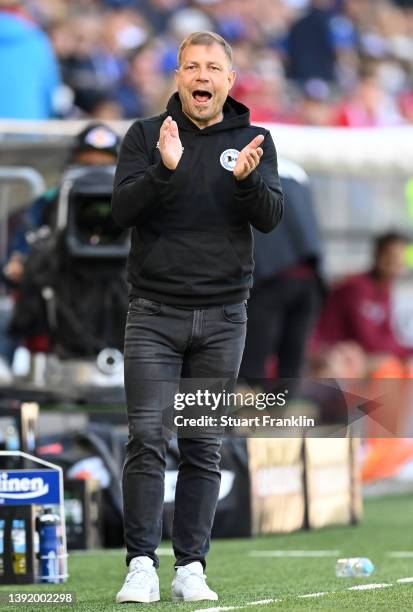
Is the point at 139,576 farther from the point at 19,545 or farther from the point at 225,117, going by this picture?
the point at 225,117

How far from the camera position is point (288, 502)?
27.9ft

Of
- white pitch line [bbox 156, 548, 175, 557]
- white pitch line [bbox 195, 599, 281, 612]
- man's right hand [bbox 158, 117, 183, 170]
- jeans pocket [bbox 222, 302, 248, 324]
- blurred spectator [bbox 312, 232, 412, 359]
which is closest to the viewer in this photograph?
white pitch line [bbox 195, 599, 281, 612]

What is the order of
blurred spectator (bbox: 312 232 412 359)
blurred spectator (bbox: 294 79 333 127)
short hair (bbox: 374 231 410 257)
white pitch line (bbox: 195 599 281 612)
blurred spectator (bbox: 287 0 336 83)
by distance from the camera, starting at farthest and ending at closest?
blurred spectator (bbox: 287 0 336 83)
blurred spectator (bbox: 294 79 333 127)
blurred spectator (bbox: 312 232 412 359)
short hair (bbox: 374 231 410 257)
white pitch line (bbox: 195 599 281 612)

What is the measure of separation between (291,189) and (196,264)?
4999mm

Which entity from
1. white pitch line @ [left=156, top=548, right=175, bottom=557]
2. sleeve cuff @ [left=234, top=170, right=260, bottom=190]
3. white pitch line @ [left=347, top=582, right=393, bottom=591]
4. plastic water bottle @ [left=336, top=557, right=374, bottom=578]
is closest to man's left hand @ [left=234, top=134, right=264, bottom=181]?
sleeve cuff @ [left=234, top=170, right=260, bottom=190]

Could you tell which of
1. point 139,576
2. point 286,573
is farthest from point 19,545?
point 286,573

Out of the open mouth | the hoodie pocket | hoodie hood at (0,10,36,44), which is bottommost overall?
the hoodie pocket

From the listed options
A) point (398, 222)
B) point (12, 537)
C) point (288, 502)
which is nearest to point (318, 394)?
point (288, 502)

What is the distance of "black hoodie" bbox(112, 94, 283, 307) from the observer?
16.9 ft

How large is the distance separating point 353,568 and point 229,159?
71.2 inches

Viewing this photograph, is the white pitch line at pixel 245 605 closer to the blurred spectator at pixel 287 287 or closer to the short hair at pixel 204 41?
the short hair at pixel 204 41

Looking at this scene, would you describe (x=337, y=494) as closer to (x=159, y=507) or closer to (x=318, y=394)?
(x=318, y=394)

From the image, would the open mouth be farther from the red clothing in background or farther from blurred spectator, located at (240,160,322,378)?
the red clothing in background

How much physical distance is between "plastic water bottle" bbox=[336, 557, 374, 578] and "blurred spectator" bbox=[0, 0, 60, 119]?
556 centimetres
